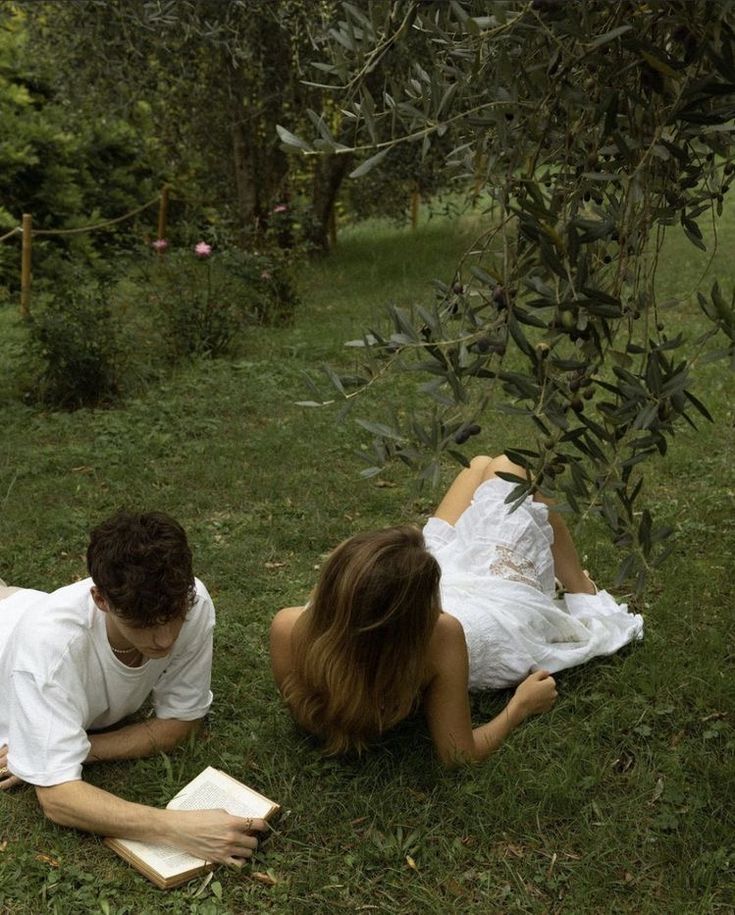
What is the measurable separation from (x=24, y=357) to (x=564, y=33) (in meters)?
6.03

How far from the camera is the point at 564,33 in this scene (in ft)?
6.78

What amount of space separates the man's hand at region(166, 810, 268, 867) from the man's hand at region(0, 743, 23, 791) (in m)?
0.60

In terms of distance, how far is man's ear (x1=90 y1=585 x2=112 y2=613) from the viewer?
2.89 meters

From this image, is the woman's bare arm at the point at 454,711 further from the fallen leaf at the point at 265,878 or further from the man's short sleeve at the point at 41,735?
the man's short sleeve at the point at 41,735

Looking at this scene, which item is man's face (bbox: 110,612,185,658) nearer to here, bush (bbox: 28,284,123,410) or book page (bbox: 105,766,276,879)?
book page (bbox: 105,766,276,879)

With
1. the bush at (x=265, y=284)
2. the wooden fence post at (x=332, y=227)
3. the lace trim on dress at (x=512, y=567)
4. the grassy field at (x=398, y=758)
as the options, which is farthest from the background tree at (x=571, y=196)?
the wooden fence post at (x=332, y=227)

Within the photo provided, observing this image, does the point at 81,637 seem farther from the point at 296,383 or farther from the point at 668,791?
the point at 296,383

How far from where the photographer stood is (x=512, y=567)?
3830 mm

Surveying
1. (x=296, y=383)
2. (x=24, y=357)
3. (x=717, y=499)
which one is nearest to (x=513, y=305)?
(x=717, y=499)

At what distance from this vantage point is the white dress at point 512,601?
11.8 ft

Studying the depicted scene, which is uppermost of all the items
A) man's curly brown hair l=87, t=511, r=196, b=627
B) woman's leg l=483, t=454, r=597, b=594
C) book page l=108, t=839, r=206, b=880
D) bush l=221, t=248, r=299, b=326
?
man's curly brown hair l=87, t=511, r=196, b=627

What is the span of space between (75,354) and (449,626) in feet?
14.1

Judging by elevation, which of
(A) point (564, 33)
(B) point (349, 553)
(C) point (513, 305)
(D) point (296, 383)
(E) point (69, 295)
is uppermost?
(A) point (564, 33)

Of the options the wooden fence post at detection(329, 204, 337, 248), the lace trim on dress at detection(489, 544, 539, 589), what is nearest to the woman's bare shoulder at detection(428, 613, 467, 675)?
the lace trim on dress at detection(489, 544, 539, 589)
